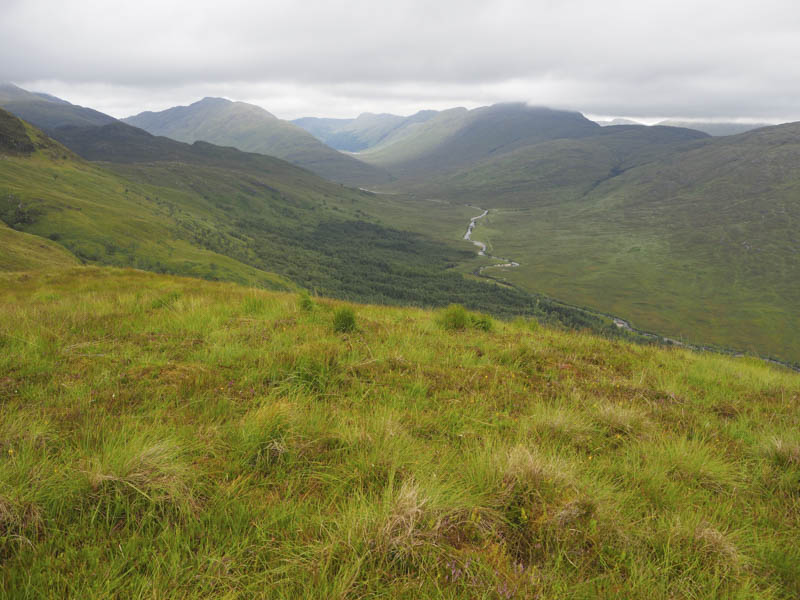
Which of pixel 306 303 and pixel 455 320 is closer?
pixel 306 303

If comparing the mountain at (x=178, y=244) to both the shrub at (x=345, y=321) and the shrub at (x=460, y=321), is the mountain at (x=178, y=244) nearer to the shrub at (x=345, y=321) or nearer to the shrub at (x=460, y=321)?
the shrub at (x=460, y=321)

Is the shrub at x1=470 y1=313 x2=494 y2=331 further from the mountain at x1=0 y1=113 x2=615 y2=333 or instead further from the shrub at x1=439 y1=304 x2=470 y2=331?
the mountain at x1=0 y1=113 x2=615 y2=333

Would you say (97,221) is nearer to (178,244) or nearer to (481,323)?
(178,244)

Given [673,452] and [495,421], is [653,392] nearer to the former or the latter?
[673,452]

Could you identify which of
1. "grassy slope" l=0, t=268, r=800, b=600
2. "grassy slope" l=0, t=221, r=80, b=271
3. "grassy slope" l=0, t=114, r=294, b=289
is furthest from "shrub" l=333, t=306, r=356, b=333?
"grassy slope" l=0, t=114, r=294, b=289

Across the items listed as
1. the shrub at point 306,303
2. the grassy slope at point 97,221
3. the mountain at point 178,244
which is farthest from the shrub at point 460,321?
the grassy slope at point 97,221

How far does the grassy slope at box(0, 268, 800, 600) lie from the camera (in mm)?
2188

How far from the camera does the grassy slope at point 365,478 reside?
2.19 m

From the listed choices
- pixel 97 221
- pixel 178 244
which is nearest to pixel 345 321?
pixel 178 244

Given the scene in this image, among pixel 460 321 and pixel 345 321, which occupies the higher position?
pixel 345 321

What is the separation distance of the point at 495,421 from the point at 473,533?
185 centimetres

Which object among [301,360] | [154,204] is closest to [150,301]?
[301,360]

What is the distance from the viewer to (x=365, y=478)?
9.85 feet

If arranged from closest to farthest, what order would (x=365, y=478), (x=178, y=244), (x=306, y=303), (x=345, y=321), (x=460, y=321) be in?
(x=365, y=478) < (x=345, y=321) < (x=306, y=303) < (x=460, y=321) < (x=178, y=244)
